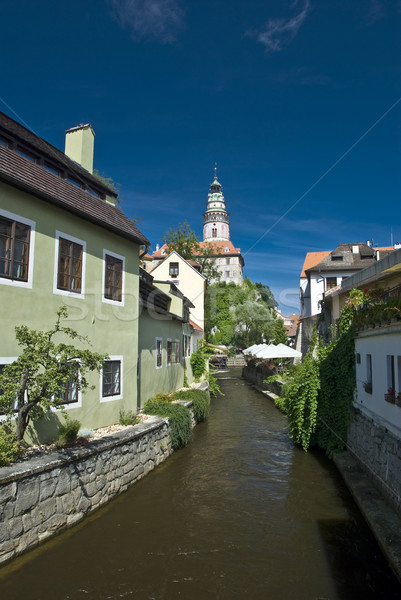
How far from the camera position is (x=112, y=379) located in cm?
1216

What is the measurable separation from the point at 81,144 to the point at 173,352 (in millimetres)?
10604

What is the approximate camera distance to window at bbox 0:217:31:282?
8642 mm

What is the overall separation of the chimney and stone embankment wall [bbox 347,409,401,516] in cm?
1327

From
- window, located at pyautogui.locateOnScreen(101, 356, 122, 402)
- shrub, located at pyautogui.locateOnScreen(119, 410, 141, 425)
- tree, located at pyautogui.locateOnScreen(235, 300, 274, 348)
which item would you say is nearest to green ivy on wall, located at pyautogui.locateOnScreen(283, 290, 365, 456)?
shrub, located at pyautogui.locateOnScreen(119, 410, 141, 425)

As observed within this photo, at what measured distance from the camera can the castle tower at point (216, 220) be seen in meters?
127

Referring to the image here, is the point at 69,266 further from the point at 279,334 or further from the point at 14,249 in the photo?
the point at 279,334

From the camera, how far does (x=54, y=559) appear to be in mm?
7008

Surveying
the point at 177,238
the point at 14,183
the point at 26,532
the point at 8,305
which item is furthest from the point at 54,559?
the point at 177,238

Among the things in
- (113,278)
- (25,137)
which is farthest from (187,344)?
(25,137)

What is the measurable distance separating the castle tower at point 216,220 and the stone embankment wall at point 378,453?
373 feet

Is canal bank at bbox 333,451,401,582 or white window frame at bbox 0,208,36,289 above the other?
white window frame at bbox 0,208,36,289

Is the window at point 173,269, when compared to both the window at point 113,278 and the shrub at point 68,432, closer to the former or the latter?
the window at point 113,278

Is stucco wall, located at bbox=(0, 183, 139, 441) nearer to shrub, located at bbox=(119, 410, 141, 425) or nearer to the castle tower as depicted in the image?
shrub, located at bbox=(119, 410, 141, 425)

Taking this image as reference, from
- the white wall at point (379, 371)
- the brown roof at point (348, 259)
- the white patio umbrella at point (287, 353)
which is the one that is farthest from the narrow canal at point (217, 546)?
the brown roof at point (348, 259)
